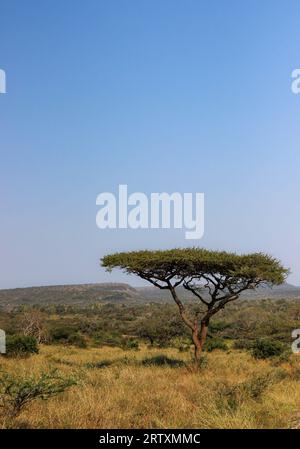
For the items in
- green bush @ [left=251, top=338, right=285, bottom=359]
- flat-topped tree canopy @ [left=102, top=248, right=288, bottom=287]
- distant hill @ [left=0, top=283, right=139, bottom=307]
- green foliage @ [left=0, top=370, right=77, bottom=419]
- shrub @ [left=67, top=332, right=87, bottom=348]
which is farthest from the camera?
distant hill @ [left=0, top=283, right=139, bottom=307]

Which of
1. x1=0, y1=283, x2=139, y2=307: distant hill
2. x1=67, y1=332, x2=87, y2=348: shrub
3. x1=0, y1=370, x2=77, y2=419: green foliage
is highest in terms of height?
x1=0, y1=370, x2=77, y2=419: green foliage

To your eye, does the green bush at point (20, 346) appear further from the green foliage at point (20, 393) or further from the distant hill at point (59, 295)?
the distant hill at point (59, 295)

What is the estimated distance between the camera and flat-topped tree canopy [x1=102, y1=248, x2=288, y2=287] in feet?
60.0

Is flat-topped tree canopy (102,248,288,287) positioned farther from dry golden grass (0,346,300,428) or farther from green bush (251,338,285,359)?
green bush (251,338,285,359)

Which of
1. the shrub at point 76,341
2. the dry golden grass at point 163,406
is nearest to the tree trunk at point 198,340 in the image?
the dry golden grass at point 163,406

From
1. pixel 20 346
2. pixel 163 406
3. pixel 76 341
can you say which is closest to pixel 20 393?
pixel 163 406

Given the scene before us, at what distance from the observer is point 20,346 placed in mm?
25609

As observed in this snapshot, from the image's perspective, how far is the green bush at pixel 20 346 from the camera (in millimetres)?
24962

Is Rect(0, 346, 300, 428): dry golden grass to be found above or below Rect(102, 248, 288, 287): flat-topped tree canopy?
below

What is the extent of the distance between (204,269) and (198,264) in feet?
1.56

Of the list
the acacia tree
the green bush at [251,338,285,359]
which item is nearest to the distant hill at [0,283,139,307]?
the green bush at [251,338,285,359]

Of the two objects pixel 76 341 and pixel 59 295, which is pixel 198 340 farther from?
pixel 59 295

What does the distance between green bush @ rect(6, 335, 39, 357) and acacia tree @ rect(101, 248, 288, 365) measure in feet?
29.8
